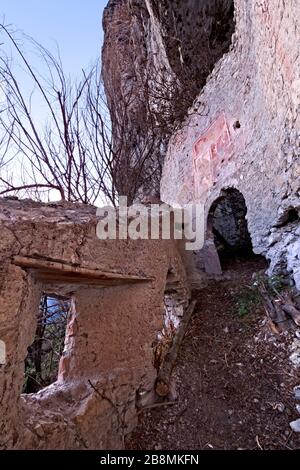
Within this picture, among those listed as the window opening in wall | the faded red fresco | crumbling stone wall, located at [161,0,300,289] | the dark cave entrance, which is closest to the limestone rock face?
crumbling stone wall, located at [161,0,300,289]

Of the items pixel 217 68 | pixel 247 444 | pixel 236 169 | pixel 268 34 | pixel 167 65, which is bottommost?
pixel 247 444

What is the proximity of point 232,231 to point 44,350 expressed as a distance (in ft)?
11.0

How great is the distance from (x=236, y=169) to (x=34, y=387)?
3.82 meters

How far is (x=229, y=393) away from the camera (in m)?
1.68

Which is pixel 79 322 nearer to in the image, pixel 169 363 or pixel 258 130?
pixel 169 363

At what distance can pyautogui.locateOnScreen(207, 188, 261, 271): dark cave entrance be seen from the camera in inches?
167

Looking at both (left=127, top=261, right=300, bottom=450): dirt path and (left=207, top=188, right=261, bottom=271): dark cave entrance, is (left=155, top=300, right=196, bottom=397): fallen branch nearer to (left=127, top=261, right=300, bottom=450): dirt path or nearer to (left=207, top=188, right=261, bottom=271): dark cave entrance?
(left=127, top=261, right=300, bottom=450): dirt path

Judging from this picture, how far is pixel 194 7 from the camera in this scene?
4.18 m

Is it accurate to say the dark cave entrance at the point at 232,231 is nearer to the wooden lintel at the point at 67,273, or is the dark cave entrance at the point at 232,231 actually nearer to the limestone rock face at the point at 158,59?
the limestone rock face at the point at 158,59

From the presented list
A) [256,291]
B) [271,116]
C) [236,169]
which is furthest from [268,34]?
[256,291]

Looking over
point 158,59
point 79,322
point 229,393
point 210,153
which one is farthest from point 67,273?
point 158,59

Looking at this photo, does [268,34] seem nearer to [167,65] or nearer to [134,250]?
[134,250]

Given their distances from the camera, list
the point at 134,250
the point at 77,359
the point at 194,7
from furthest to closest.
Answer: the point at 194,7, the point at 134,250, the point at 77,359

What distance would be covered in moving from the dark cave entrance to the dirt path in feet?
6.74
